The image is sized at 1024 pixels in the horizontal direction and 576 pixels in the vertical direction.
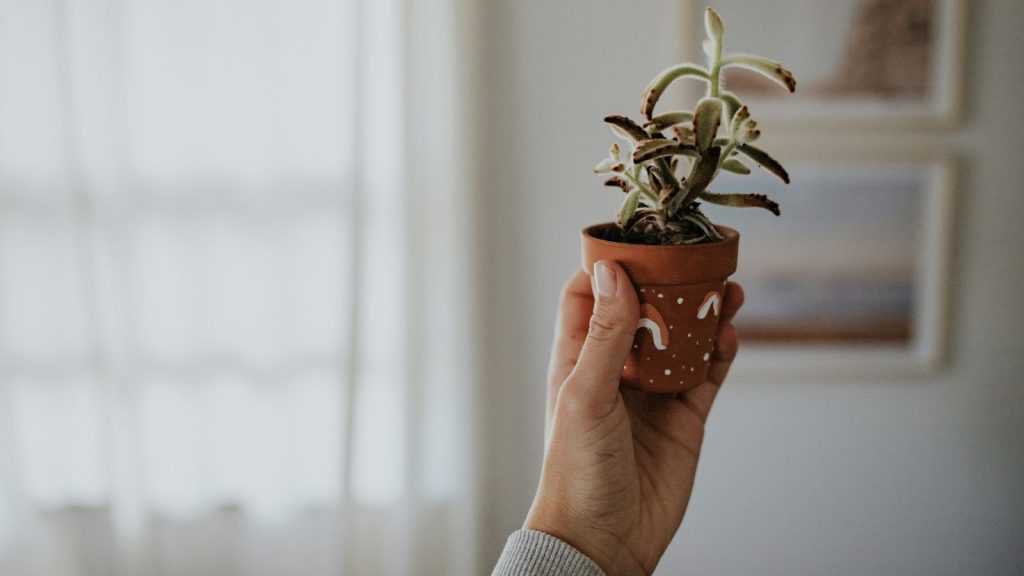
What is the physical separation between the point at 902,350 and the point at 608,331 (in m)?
1.19

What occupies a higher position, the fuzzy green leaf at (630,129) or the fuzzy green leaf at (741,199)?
the fuzzy green leaf at (630,129)

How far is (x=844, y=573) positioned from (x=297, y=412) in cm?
133

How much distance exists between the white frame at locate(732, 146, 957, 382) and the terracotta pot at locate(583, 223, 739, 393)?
89cm

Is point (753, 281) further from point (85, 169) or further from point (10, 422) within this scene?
point (10, 422)

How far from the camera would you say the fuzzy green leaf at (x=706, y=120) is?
0.75m

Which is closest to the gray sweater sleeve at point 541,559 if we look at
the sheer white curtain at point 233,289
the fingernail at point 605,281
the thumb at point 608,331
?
the thumb at point 608,331

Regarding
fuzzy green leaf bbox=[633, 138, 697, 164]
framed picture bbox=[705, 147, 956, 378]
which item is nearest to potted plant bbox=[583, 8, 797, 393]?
fuzzy green leaf bbox=[633, 138, 697, 164]

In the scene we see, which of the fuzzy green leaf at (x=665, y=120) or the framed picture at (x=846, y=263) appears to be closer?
the fuzzy green leaf at (x=665, y=120)

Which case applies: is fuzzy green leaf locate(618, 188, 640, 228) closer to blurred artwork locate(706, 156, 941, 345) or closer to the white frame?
blurred artwork locate(706, 156, 941, 345)

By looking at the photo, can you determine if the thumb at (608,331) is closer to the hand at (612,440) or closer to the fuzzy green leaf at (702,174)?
the hand at (612,440)

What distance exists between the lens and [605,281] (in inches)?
31.7

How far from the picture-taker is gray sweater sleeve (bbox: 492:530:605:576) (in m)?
0.80

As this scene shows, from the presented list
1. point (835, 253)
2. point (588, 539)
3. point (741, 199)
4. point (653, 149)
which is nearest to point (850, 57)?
point (835, 253)

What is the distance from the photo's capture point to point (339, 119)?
1.63 metres
